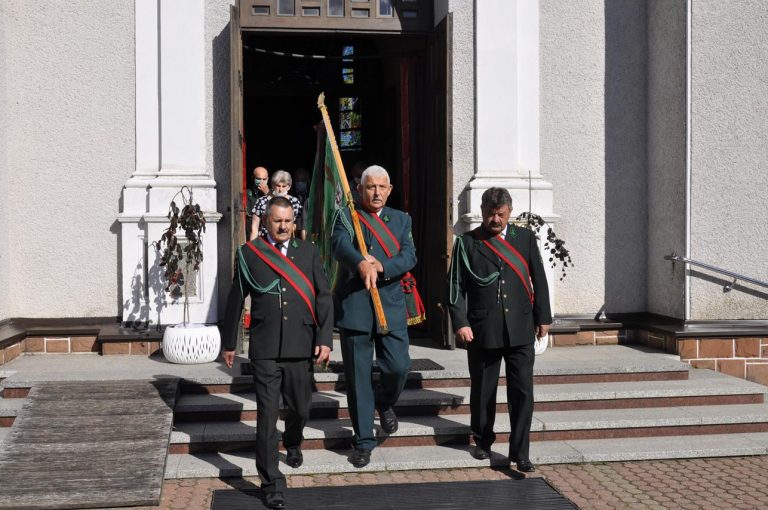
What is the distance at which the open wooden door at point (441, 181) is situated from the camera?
8.82 meters

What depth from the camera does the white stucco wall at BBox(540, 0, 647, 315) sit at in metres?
9.45

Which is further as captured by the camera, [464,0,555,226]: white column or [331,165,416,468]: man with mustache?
[464,0,555,226]: white column

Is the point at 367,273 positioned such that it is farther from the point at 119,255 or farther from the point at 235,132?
the point at 119,255

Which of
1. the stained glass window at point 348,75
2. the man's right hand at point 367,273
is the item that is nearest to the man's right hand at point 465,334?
the man's right hand at point 367,273

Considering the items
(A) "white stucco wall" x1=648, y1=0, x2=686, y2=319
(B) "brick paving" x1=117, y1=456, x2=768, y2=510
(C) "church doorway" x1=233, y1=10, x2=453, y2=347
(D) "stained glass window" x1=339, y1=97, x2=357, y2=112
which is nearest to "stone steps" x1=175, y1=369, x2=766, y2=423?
(B) "brick paving" x1=117, y1=456, x2=768, y2=510

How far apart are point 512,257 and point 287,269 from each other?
146 centimetres

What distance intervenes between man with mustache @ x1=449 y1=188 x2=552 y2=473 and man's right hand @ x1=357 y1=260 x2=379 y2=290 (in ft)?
1.84

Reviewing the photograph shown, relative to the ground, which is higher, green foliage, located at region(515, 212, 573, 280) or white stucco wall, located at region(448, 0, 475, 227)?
white stucco wall, located at region(448, 0, 475, 227)

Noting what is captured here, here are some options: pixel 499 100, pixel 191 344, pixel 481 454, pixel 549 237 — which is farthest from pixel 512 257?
pixel 499 100

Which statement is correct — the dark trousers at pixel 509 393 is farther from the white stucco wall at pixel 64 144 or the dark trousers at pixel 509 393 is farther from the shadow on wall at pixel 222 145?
the white stucco wall at pixel 64 144

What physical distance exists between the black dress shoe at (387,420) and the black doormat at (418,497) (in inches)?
24.8

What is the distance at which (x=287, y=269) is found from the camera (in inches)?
223

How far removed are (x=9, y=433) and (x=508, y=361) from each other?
325 centimetres

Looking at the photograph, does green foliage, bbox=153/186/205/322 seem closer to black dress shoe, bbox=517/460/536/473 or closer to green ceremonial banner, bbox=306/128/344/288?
green ceremonial banner, bbox=306/128/344/288
